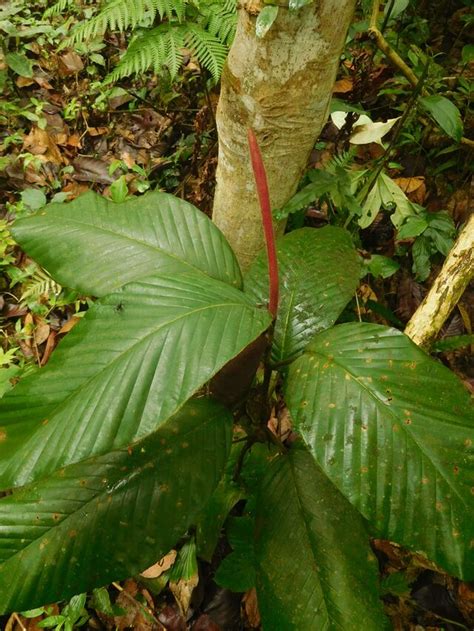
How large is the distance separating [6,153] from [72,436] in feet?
7.40

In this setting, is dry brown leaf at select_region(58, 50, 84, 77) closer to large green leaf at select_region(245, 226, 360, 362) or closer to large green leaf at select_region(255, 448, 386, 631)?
large green leaf at select_region(245, 226, 360, 362)

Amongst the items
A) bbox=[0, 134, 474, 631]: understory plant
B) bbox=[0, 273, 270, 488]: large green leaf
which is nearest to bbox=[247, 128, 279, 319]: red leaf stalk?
bbox=[0, 134, 474, 631]: understory plant

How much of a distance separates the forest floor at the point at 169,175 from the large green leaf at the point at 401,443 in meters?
0.61

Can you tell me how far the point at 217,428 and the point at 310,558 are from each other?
338 mm

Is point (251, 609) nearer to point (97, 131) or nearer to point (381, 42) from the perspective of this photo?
point (381, 42)

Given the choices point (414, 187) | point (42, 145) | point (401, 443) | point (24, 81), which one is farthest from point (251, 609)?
point (24, 81)

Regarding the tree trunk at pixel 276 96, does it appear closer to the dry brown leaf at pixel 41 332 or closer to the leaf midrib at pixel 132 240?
the leaf midrib at pixel 132 240

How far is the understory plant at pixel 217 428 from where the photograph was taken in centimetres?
77

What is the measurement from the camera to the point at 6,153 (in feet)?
8.45

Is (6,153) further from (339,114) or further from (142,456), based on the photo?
(142,456)

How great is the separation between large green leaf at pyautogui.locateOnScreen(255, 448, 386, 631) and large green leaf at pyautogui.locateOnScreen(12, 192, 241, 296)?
50cm

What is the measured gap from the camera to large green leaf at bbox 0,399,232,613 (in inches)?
39.8

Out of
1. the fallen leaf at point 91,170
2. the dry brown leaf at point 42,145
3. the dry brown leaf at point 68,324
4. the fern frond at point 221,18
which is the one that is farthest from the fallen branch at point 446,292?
the dry brown leaf at point 42,145

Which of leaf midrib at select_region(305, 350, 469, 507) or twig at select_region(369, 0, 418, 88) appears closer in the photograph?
leaf midrib at select_region(305, 350, 469, 507)
